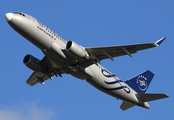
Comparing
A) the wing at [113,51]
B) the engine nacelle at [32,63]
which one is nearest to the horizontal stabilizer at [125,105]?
the wing at [113,51]

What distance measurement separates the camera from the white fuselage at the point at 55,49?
1235 inches

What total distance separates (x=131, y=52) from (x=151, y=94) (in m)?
8.05

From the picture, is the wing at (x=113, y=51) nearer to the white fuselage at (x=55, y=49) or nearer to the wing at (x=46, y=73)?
the white fuselage at (x=55, y=49)

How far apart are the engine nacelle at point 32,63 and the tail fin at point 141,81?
38.8 ft

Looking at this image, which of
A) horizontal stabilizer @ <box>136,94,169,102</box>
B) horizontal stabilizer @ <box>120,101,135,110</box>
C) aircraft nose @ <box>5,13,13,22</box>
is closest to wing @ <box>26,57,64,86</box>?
aircraft nose @ <box>5,13,13,22</box>

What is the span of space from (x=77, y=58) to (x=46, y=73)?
7061mm

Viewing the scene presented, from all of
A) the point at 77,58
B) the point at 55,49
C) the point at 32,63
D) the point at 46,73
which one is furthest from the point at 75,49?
the point at 46,73

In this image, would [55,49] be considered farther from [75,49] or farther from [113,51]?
[113,51]

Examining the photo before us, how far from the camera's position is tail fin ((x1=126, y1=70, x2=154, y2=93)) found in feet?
132

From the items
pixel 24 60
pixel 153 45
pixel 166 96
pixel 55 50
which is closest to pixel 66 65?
pixel 55 50

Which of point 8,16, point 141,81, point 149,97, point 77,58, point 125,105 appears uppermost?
point 8,16

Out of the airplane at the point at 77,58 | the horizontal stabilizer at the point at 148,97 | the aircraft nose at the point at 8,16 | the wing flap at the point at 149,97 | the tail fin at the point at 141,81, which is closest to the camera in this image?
the aircraft nose at the point at 8,16

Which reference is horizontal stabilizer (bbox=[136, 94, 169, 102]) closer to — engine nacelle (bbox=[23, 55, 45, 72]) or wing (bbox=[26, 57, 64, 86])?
wing (bbox=[26, 57, 64, 86])

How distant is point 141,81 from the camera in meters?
41.5
